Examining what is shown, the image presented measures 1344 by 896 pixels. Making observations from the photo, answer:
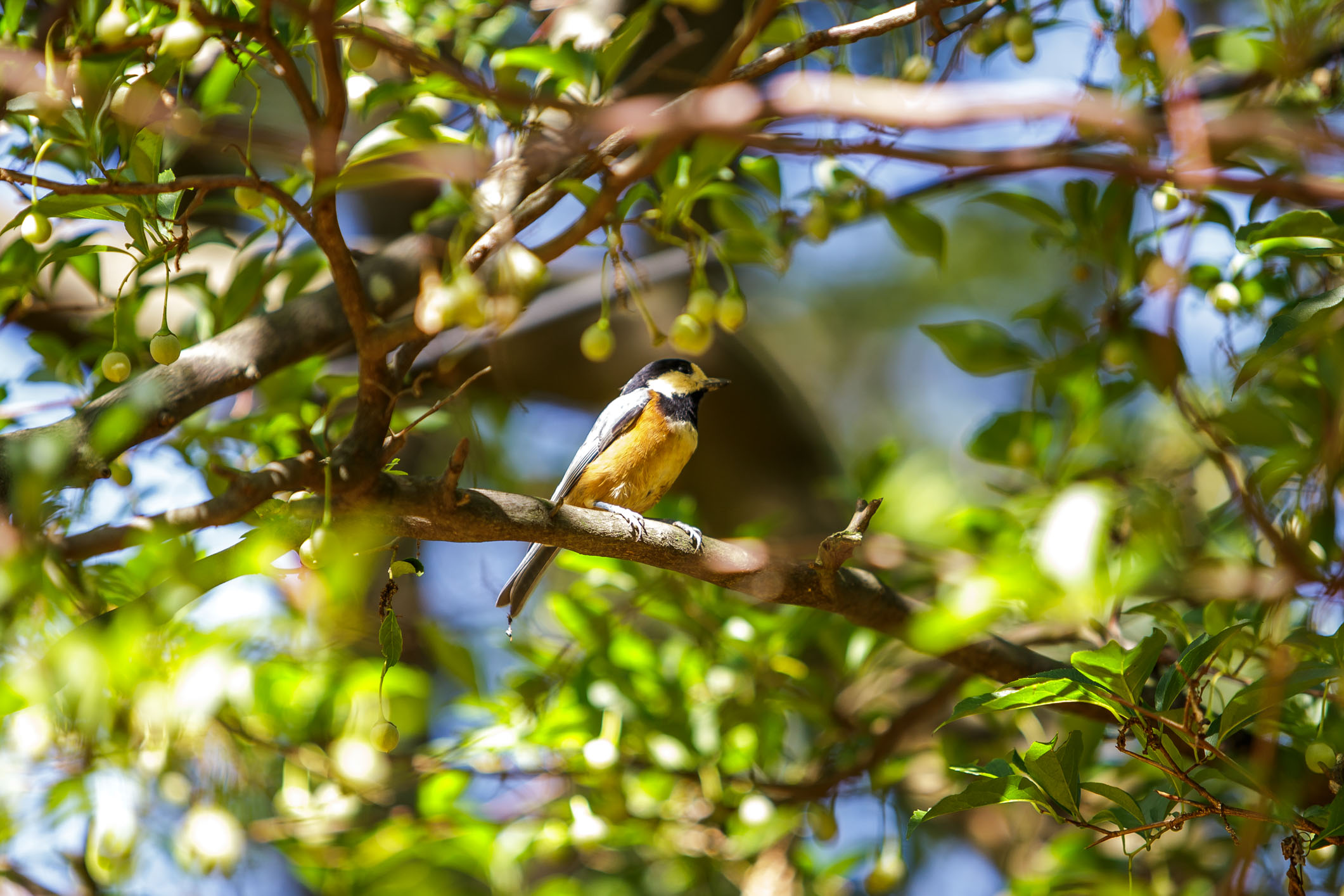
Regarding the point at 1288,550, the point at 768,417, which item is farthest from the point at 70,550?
the point at 768,417

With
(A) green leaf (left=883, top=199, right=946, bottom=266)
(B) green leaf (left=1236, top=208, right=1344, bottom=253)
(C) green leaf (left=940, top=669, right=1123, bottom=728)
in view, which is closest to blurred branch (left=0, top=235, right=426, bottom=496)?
(C) green leaf (left=940, top=669, right=1123, bottom=728)

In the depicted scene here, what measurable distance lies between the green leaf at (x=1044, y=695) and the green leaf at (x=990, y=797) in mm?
155

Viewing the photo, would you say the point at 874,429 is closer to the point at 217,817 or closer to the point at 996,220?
the point at 996,220

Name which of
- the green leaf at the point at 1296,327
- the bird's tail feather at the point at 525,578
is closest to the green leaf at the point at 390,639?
the bird's tail feather at the point at 525,578

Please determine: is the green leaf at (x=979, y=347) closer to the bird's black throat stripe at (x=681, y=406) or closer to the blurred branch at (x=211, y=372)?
the bird's black throat stripe at (x=681, y=406)

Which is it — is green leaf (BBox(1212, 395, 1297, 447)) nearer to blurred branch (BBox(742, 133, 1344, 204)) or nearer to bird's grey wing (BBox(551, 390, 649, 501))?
blurred branch (BBox(742, 133, 1344, 204))

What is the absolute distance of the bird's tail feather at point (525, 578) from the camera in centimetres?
320

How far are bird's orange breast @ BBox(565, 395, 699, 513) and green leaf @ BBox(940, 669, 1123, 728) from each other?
171cm

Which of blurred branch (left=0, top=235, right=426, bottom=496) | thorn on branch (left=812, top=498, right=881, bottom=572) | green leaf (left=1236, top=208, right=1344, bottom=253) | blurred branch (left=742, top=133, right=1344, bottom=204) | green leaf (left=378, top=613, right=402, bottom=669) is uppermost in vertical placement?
blurred branch (left=742, top=133, right=1344, bottom=204)

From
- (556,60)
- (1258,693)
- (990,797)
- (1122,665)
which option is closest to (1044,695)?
(1122,665)

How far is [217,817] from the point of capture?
259 cm

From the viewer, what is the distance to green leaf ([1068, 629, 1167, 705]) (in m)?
1.84

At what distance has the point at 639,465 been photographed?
349 cm

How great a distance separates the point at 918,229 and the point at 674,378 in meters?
1.27
